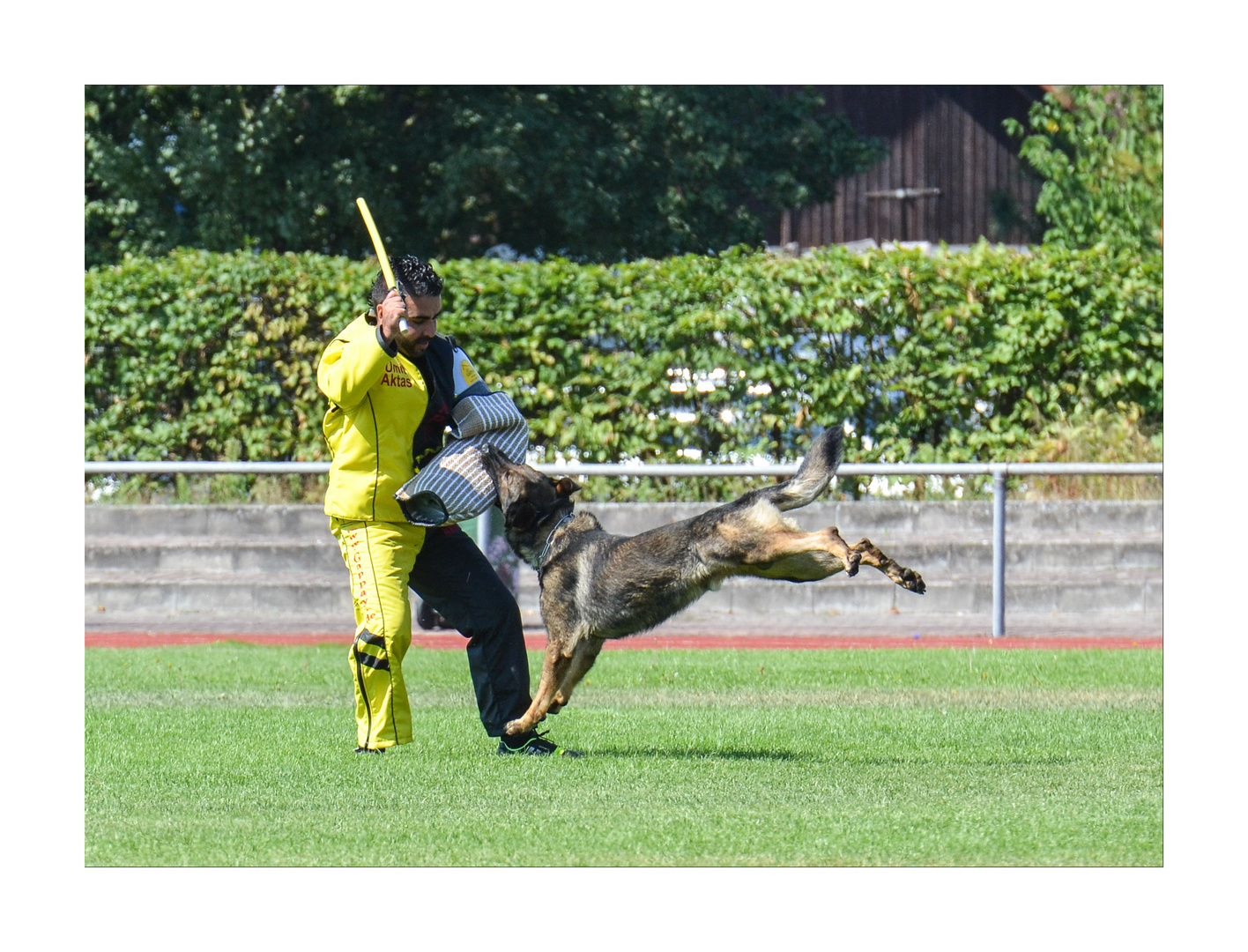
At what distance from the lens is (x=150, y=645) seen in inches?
449

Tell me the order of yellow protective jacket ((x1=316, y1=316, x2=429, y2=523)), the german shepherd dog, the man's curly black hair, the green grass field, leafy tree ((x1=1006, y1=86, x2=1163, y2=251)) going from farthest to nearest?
leafy tree ((x1=1006, y1=86, x2=1163, y2=251)), yellow protective jacket ((x1=316, y1=316, x2=429, y2=523)), the man's curly black hair, the german shepherd dog, the green grass field

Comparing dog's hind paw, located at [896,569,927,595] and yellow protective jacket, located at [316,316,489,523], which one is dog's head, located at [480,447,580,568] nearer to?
yellow protective jacket, located at [316,316,489,523]

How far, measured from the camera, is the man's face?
6.32 m

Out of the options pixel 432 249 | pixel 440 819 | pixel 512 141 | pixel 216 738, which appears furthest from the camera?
pixel 432 249

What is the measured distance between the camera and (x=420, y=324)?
6.38 metres

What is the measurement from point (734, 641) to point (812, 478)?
5.41m

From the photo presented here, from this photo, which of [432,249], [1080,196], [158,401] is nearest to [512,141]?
[432,249]

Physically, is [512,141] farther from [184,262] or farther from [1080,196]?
[1080,196]

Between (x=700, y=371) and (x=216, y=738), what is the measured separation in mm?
7331

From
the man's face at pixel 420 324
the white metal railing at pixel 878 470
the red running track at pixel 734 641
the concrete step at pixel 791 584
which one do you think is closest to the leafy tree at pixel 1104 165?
the concrete step at pixel 791 584

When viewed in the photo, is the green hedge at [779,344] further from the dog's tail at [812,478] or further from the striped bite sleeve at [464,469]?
the dog's tail at [812,478]

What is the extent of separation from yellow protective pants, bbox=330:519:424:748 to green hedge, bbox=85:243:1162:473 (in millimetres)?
6891

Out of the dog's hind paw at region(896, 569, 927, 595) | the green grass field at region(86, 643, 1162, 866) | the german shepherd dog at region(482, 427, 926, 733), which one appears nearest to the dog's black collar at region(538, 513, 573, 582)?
the german shepherd dog at region(482, 427, 926, 733)

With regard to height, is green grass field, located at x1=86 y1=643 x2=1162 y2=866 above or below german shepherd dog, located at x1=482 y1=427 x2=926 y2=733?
below
